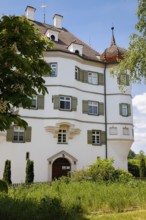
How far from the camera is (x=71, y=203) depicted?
1038cm

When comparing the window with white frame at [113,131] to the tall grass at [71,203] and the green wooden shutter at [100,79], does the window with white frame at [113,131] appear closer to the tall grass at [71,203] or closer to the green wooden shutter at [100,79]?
the green wooden shutter at [100,79]

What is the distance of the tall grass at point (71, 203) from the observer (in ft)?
28.6

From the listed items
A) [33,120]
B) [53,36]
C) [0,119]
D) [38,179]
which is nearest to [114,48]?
[53,36]

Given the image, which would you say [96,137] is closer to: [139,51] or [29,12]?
[139,51]

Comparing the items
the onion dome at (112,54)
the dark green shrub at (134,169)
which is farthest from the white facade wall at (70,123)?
the dark green shrub at (134,169)

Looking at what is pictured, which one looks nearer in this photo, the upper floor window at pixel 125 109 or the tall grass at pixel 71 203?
the tall grass at pixel 71 203

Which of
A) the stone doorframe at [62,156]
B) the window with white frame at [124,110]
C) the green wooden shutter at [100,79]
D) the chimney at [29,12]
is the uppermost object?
the chimney at [29,12]

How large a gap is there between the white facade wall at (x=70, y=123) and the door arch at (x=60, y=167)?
52 centimetres

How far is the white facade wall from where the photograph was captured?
2366 centimetres

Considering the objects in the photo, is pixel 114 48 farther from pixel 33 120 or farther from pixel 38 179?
pixel 38 179

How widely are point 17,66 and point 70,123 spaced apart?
18382 millimetres

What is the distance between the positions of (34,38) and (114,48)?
2377 cm

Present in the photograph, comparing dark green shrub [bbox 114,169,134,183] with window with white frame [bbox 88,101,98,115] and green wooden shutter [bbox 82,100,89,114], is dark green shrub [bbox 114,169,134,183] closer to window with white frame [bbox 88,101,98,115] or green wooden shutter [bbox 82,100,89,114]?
green wooden shutter [bbox 82,100,89,114]

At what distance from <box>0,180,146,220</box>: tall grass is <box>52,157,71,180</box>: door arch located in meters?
11.5
